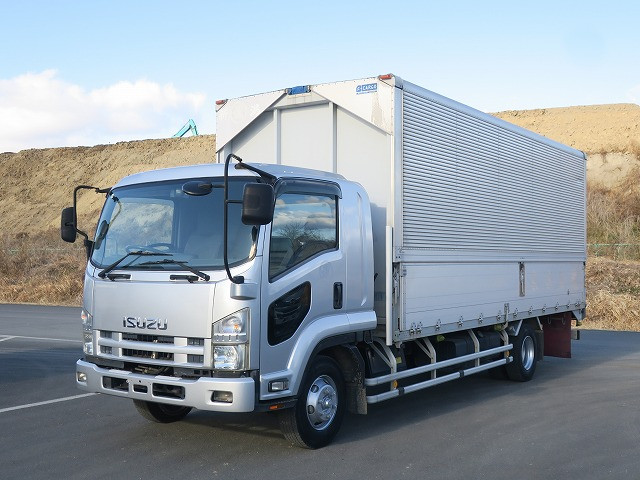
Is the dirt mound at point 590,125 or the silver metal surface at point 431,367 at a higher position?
the dirt mound at point 590,125

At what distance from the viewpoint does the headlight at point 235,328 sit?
613 centimetres

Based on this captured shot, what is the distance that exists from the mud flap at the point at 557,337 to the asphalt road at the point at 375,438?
3.88 ft

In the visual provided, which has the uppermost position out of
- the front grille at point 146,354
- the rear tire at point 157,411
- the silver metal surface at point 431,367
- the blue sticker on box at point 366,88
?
the blue sticker on box at point 366,88

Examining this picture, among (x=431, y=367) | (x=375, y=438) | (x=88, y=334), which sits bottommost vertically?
(x=375, y=438)

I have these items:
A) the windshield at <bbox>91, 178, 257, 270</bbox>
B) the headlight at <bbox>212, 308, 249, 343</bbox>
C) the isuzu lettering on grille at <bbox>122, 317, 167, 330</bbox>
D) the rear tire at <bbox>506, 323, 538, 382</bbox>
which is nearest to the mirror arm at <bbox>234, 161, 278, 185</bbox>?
the windshield at <bbox>91, 178, 257, 270</bbox>

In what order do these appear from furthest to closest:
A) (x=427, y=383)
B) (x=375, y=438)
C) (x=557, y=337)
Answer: (x=557, y=337) < (x=427, y=383) < (x=375, y=438)

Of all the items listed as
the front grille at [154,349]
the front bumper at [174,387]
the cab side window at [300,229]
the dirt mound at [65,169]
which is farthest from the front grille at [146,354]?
the dirt mound at [65,169]

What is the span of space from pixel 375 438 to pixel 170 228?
2896mm

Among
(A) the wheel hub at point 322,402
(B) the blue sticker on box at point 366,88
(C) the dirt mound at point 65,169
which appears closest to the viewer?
(A) the wheel hub at point 322,402

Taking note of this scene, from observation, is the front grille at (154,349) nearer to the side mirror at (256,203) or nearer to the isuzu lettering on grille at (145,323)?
the isuzu lettering on grille at (145,323)

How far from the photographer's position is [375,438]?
7.43 metres

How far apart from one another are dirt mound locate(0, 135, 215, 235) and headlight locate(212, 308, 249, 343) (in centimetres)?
5396

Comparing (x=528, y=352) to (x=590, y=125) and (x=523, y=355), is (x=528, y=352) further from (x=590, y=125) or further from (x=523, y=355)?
(x=590, y=125)

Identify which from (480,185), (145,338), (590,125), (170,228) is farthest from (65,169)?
(145,338)
